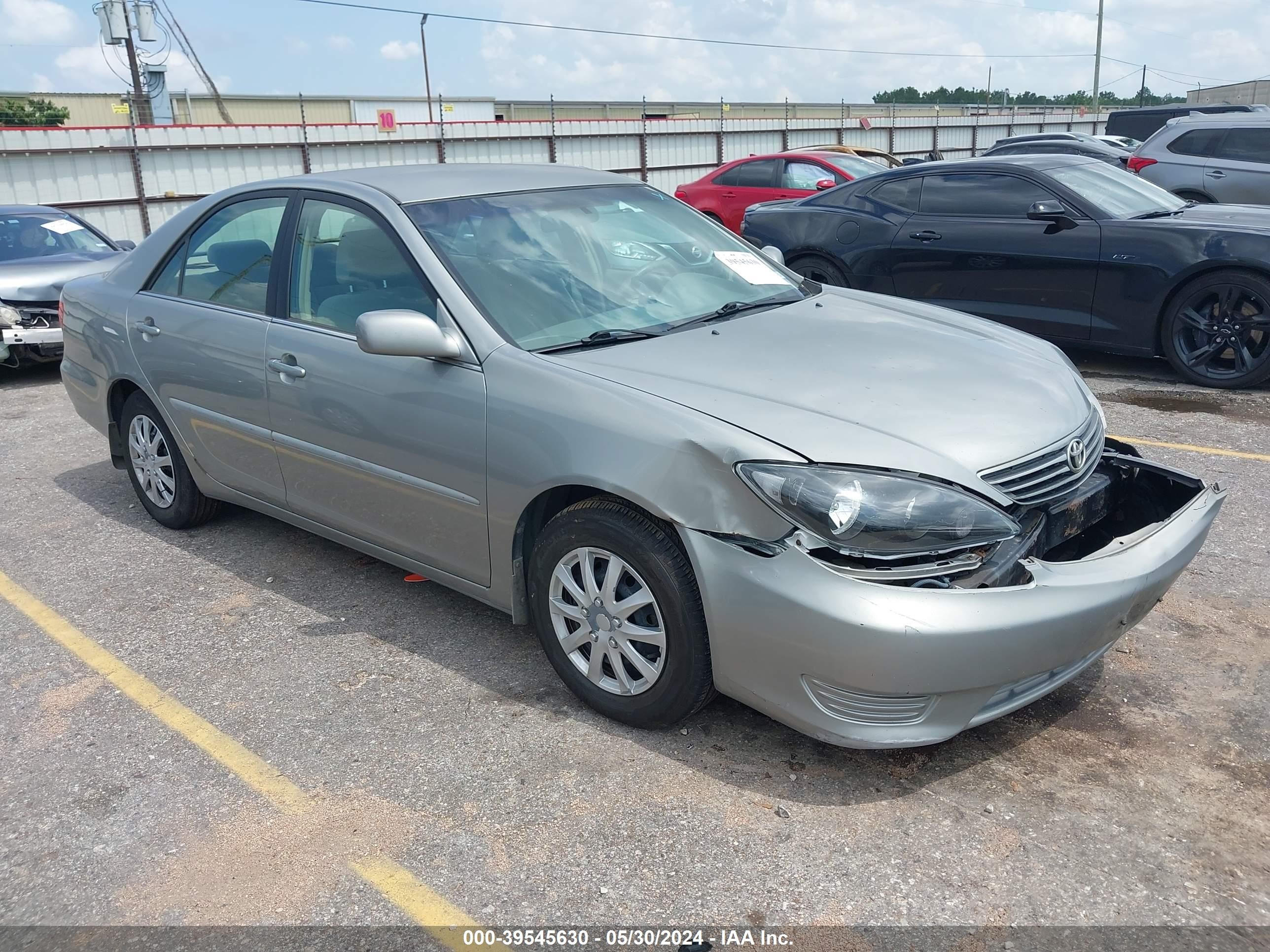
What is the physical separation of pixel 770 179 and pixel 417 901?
1270 cm

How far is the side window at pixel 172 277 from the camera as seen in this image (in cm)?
473

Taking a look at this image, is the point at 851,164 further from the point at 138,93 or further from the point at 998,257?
the point at 138,93

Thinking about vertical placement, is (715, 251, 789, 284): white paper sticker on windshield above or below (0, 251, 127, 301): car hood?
above

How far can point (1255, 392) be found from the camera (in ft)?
22.2

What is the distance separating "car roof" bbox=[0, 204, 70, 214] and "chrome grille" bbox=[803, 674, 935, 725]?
976 cm

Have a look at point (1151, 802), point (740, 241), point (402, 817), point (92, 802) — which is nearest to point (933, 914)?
point (1151, 802)

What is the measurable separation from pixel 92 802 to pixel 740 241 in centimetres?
312

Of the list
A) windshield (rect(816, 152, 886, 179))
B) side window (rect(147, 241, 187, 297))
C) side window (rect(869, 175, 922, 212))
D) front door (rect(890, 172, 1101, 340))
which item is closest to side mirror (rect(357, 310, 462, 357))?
side window (rect(147, 241, 187, 297))

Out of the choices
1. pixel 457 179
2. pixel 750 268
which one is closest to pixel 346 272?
pixel 457 179

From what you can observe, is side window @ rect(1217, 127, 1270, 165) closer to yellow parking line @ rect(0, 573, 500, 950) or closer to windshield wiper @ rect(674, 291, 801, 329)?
windshield wiper @ rect(674, 291, 801, 329)

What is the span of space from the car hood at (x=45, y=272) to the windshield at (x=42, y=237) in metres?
0.15

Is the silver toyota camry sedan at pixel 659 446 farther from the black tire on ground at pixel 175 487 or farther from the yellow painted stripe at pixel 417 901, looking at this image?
the yellow painted stripe at pixel 417 901

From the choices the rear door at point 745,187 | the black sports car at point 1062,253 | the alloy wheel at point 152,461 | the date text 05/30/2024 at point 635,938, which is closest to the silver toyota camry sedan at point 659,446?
the alloy wheel at point 152,461

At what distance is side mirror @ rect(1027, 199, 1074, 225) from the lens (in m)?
7.26
